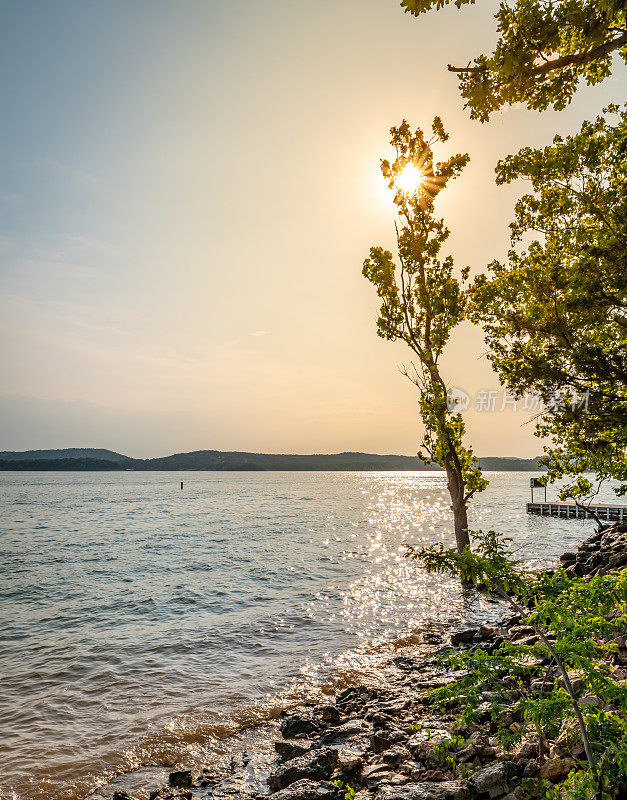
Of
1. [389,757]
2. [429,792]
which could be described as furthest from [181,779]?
[429,792]

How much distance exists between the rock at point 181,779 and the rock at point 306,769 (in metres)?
1.41

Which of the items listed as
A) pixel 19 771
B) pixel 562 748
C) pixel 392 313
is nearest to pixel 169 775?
pixel 19 771

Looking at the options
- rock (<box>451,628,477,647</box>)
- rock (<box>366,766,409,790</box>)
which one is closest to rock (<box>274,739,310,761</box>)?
rock (<box>366,766,409,790</box>)

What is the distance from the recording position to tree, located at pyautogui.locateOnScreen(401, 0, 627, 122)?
15.8 ft

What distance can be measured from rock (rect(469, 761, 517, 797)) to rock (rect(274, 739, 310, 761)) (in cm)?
343

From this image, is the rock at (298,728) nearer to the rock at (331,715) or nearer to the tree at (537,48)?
the rock at (331,715)

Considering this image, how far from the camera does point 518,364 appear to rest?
1064 cm

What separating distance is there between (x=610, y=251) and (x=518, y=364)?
10.9 feet

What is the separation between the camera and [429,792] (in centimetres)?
525

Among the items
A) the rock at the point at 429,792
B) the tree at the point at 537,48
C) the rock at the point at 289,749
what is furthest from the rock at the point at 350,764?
the tree at the point at 537,48

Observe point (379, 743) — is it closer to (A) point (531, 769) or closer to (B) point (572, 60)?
(A) point (531, 769)

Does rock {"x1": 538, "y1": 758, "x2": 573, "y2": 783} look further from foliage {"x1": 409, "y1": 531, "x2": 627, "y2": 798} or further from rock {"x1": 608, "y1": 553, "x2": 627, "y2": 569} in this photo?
rock {"x1": 608, "y1": 553, "x2": 627, "y2": 569}

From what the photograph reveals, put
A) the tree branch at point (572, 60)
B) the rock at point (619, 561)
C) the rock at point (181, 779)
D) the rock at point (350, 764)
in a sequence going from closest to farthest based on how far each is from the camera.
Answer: the tree branch at point (572, 60), the rock at point (350, 764), the rock at point (181, 779), the rock at point (619, 561)

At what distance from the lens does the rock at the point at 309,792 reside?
19.4 ft
